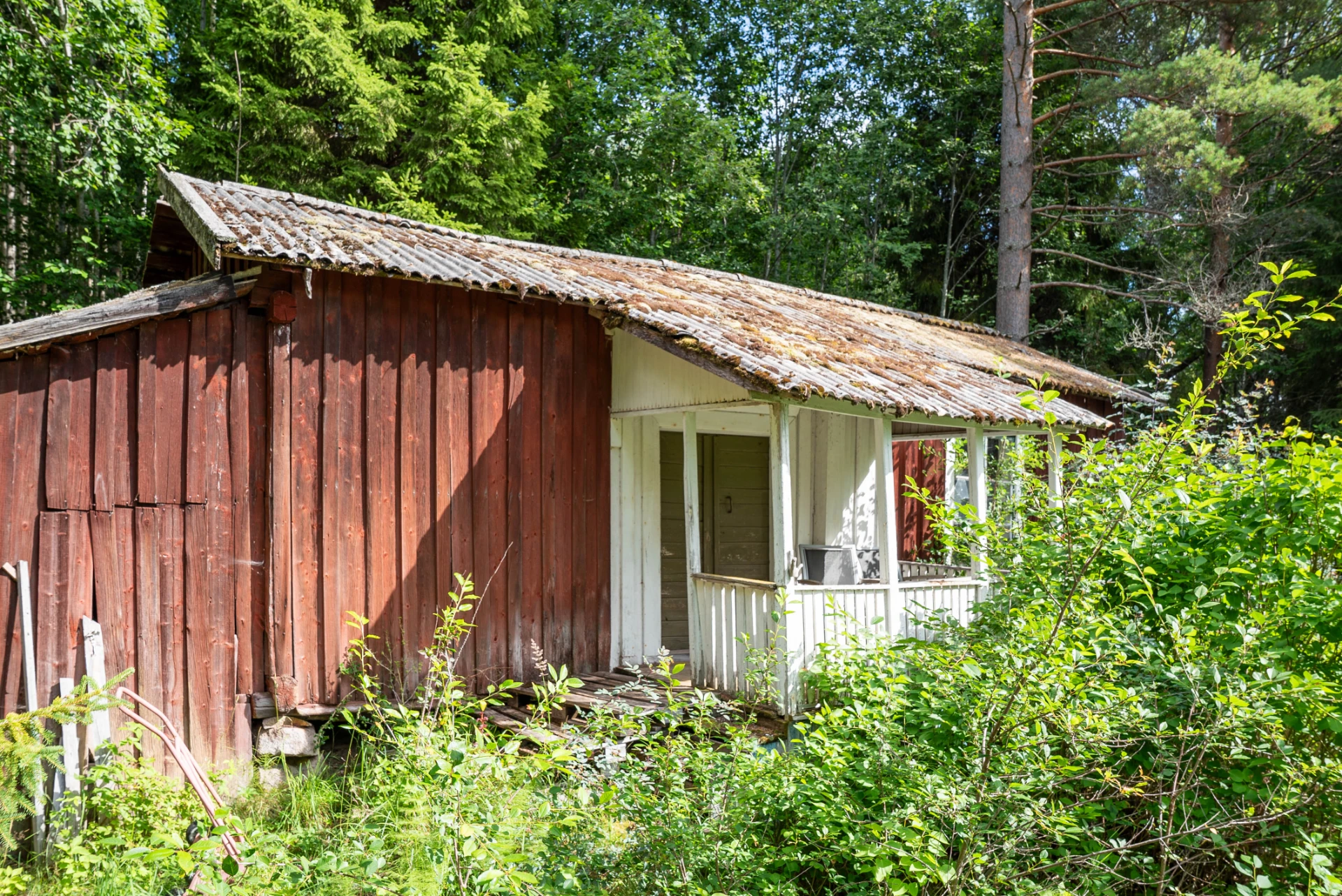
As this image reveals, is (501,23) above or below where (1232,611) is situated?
above

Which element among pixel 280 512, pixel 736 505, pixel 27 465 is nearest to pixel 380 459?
pixel 280 512

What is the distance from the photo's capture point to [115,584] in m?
5.62

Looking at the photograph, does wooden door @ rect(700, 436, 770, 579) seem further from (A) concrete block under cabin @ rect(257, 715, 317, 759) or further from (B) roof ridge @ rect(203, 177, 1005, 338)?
(A) concrete block under cabin @ rect(257, 715, 317, 759)

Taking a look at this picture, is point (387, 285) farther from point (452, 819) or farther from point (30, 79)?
point (30, 79)

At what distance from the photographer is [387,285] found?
21.7 ft

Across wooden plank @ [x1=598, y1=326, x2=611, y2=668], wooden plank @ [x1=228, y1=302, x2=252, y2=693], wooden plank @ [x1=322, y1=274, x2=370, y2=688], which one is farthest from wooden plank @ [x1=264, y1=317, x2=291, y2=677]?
wooden plank @ [x1=598, y1=326, x2=611, y2=668]

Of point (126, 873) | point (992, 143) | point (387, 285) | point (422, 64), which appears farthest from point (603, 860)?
point (992, 143)

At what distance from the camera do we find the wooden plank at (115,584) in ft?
18.3

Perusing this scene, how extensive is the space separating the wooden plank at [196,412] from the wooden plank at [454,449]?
1.54 m

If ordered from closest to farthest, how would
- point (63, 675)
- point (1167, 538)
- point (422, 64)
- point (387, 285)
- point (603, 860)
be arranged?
point (603, 860)
point (1167, 538)
point (63, 675)
point (387, 285)
point (422, 64)

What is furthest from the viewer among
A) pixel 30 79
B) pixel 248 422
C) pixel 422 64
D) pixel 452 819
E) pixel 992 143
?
pixel 992 143

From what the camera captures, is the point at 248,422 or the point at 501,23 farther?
the point at 501,23

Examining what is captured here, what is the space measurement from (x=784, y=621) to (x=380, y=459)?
3023 millimetres

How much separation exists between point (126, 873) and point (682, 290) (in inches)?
244
